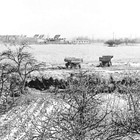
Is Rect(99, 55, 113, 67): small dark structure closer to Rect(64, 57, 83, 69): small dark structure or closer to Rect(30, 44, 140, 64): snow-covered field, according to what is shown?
Rect(64, 57, 83, 69): small dark structure

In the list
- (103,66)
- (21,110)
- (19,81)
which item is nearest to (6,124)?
(21,110)

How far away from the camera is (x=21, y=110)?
21609 millimetres

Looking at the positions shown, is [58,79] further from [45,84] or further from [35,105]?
[35,105]

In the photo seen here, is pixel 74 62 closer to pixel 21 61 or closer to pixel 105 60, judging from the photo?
pixel 105 60

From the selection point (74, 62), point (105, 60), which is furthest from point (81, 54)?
point (74, 62)

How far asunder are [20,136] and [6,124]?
2.58 metres

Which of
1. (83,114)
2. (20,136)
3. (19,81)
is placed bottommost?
(20,136)

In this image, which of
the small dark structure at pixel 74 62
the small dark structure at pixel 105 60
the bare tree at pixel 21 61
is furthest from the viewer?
the small dark structure at pixel 105 60

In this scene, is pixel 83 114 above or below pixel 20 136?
above

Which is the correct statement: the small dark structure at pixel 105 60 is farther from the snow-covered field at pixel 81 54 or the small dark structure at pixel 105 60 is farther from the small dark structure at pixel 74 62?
the snow-covered field at pixel 81 54

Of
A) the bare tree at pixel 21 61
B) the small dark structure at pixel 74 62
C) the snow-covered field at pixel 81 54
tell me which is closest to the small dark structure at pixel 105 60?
the small dark structure at pixel 74 62

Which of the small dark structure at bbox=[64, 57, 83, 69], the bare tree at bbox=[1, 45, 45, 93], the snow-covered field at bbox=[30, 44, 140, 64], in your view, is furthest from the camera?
the snow-covered field at bbox=[30, 44, 140, 64]

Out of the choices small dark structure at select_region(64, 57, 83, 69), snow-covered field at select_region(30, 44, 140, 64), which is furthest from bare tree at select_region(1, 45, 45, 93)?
snow-covered field at select_region(30, 44, 140, 64)

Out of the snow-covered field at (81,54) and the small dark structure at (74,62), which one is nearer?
the small dark structure at (74,62)
